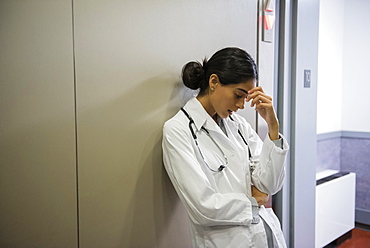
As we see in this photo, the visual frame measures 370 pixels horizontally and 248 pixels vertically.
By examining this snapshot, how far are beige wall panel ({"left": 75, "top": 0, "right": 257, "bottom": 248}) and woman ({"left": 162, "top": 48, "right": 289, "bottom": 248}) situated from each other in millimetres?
111

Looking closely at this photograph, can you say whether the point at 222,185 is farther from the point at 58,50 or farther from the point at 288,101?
the point at 288,101

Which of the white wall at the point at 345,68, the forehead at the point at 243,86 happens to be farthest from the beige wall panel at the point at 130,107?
the white wall at the point at 345,68

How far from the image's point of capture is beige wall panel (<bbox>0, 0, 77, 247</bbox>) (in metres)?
1.07

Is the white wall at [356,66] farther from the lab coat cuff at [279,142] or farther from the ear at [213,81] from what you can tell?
the ear at [213,81]

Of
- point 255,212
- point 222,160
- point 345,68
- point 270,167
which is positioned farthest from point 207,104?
point 345,68

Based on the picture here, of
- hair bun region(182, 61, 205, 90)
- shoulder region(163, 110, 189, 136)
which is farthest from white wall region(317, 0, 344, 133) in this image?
shoulder region(163, 110, 189, 136)

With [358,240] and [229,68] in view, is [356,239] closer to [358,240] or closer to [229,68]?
[358,240]

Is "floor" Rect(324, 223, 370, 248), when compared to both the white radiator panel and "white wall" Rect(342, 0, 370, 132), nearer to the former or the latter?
the white radiator panel

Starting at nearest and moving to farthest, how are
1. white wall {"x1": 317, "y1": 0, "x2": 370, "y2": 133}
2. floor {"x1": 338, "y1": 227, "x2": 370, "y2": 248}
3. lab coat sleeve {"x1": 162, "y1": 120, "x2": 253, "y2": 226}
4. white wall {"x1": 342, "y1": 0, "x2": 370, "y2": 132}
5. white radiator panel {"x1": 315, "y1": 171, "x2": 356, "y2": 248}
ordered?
lab coat sleeve {"x1": 162, "y1": 120, "x2": 253, "y2": 226}
white radiator panel {"x1": 315, "y1": 171, "x2": 356, "y2": 248}
floor {"x1": 338, "y1": 227, "x2": 370, "y2": 248}
white wall {"x1": 317, "y1": 0, "x2": 370, "y2": 133}
white wall {"x1": 342, "y1": 0, "x2": 370, "y2": 132}

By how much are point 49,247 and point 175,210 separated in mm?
573

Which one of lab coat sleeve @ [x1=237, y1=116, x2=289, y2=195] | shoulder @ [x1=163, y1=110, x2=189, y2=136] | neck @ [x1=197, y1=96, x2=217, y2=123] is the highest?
neck @ [x1=197, y1=96, x2=217, y2=123]

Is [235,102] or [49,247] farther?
[235,102]

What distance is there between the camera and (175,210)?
152 centimetres

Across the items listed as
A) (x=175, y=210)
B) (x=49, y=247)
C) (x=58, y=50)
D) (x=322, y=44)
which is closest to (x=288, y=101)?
(x=175, y=210)
